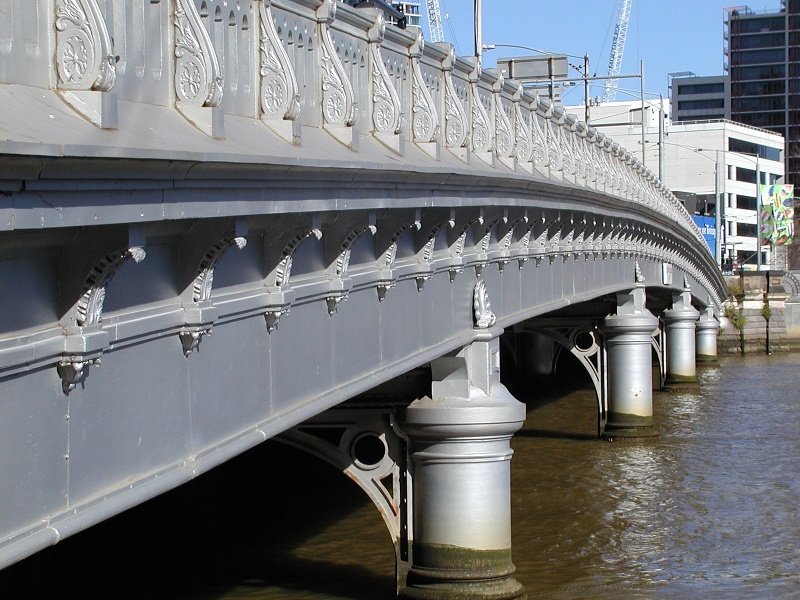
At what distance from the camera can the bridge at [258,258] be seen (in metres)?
5.36

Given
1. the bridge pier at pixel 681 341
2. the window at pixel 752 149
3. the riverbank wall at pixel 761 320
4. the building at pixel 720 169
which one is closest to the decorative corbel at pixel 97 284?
the bridge pier at pixel 681 341

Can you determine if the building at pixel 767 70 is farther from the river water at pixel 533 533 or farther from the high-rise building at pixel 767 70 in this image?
the river water at pixel 533 533

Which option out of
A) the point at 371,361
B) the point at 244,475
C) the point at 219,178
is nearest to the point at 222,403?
the point at 219,178

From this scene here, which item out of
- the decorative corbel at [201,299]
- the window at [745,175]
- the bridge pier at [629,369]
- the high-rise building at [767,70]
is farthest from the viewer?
the high-rise building at [767,70]

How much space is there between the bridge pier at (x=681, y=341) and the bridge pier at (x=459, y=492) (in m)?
28.9

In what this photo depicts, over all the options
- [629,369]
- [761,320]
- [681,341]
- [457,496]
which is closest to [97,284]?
[457,496]

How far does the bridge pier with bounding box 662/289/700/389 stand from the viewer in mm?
41781

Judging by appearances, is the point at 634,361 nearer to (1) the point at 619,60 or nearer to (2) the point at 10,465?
(2) the point at 10,465

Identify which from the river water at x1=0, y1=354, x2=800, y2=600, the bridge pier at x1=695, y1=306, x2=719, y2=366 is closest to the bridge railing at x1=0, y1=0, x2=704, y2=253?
the river water at x1=0, y1=354, x2=800, y2=600

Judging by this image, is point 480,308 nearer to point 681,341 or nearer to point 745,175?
point 681,341

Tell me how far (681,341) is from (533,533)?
24.1m

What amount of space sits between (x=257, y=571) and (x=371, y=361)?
6884 mm

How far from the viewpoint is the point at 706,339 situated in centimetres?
5341

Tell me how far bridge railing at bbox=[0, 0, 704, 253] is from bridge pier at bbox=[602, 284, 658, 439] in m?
13.6
